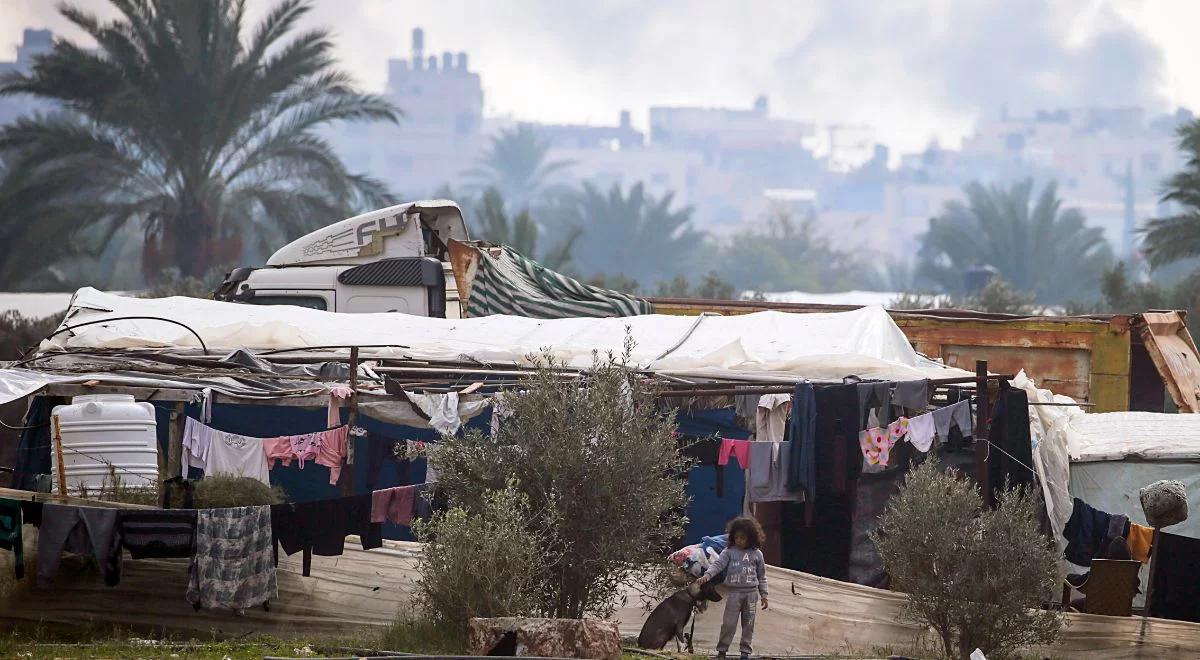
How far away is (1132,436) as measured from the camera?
1402cm

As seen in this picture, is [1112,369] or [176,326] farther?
[1112,369]

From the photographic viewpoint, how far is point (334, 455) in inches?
483

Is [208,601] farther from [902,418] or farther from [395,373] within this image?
[902,418]

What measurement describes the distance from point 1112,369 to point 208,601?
1005 cm

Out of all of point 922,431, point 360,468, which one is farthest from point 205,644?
point 922,431

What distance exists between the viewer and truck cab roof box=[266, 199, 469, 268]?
17.7 meters

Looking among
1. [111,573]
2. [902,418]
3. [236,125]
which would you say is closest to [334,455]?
[111,573]

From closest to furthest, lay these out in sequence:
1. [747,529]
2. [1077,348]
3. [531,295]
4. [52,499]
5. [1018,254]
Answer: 1. [747,529]
2. [52,499]
3. [1077,348]
4. [531,295]
5. [1018,254]

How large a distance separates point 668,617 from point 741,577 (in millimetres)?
681

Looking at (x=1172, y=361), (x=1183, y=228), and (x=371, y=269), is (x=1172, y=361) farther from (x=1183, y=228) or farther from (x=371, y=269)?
(x=1183, y=228)

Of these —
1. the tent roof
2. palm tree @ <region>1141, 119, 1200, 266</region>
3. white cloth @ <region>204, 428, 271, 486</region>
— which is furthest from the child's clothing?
palm tree @ <region>1141, 119, 1200, 266</region>

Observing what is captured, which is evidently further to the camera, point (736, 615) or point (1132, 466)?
point (1132, 466)

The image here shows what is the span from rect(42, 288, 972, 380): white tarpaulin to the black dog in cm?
241

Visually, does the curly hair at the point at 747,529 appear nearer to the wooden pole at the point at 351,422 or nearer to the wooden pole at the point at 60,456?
the wooden pole at the point at 351,422
